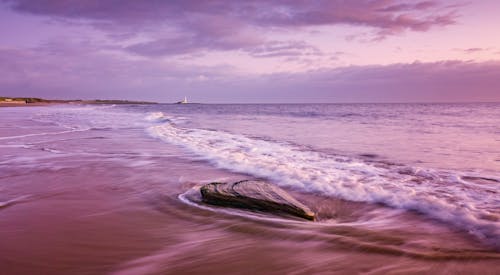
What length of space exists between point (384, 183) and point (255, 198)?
228 centimetres

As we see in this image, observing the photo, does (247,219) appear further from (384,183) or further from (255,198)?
(384,183)

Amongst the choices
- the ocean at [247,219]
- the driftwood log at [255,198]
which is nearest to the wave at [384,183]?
the ocean at [247,219]

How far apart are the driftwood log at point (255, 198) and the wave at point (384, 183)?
0.93 meters

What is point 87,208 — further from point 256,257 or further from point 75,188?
point 256,257

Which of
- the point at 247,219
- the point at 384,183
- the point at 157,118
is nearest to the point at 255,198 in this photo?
the point at 247,219

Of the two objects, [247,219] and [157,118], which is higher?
[157,118]

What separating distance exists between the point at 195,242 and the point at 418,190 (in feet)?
10.7

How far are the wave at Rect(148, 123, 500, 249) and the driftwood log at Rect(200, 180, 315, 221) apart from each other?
0.93 metres

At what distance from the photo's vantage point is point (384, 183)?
16.4 feet

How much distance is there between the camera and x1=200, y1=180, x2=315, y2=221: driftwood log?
366 centimetres

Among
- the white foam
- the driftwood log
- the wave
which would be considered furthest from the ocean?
the white foam

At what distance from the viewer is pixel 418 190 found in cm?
454

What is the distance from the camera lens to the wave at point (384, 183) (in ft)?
11.6

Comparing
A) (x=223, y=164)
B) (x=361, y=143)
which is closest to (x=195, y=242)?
(x=223, y=164)
